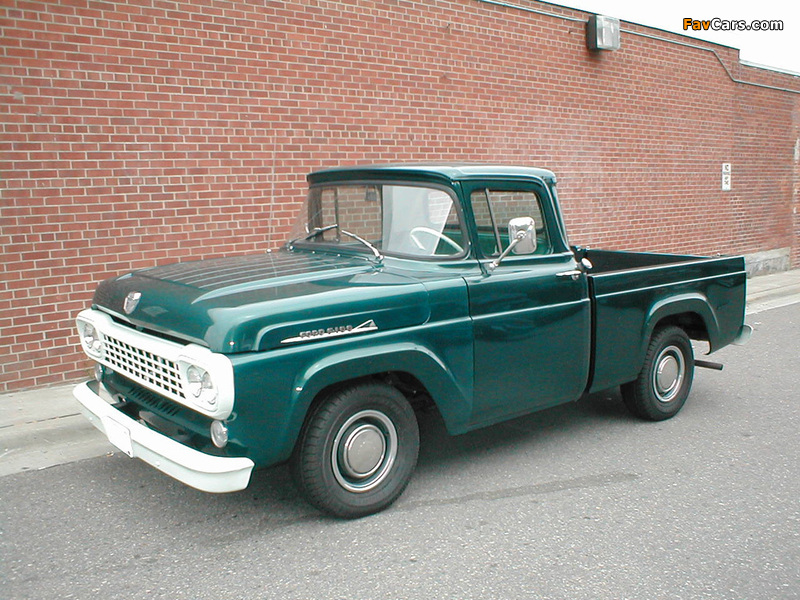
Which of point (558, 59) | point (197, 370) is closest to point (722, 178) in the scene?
point (558, 59)

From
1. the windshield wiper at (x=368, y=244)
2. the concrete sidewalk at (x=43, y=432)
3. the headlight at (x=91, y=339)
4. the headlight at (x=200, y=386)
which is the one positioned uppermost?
the windshield wiper at (x=368, y=244)

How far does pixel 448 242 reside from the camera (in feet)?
14.7

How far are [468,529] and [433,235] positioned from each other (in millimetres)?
1652

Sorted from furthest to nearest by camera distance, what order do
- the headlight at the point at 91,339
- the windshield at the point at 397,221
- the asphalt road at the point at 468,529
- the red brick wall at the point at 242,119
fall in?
the red brick wall at the point at 242,119
the windshield at the point at 397,221
the headlight at the point at 91,339
the asphalt road at the point at 468,529

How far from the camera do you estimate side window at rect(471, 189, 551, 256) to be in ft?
15.1

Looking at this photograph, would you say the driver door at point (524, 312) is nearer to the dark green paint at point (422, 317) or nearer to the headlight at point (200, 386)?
the dark green paint at point (422, 317)

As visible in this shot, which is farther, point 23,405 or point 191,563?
point 23,405

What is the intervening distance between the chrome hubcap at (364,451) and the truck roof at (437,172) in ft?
4.81

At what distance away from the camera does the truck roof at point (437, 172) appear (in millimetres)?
4555

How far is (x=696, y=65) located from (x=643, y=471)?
1034 centimetres

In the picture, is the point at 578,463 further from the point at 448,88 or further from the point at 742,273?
the point at 448,88

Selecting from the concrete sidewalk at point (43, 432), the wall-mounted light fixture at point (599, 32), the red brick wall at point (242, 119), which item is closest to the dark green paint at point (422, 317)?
the concrete sidewalk at point (43, 432)

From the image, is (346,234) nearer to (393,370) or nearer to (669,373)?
(393,370)

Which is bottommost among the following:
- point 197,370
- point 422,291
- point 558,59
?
point 197,370
